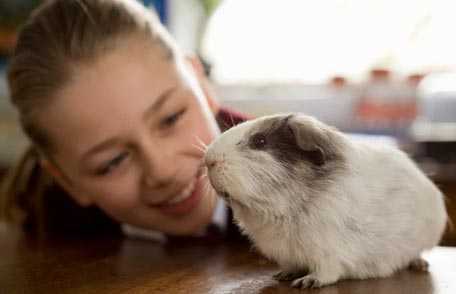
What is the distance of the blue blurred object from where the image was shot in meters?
2.10

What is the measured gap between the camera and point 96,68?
3.19ft

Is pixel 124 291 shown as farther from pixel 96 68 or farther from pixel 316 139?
pixel 96 68

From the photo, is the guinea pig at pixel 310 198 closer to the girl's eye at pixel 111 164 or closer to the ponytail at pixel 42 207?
→ the girl's eye at pixel 111 164

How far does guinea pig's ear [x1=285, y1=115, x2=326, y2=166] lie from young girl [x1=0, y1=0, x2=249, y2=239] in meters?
0.32

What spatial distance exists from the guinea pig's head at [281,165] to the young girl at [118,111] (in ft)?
0.98

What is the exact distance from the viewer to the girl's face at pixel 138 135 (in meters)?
0.96

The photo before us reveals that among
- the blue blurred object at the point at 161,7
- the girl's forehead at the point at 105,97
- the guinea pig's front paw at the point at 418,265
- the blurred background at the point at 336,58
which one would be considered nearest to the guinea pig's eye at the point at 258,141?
the guinea pig's front paw at the point at 418,265

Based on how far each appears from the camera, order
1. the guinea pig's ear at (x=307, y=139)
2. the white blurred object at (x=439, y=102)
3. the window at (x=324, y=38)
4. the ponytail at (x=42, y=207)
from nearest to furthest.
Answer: the guinea pig's ear at (x=307, y=139)
the ponytail at (x=42, y=207)
the white blurred object at (x=439, y=102)
the window at (x=324, y=38)

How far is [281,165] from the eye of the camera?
621 mm

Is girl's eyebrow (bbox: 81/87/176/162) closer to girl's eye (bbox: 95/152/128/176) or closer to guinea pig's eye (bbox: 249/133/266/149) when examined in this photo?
girl's eye (bbox: 95/152/128/176)

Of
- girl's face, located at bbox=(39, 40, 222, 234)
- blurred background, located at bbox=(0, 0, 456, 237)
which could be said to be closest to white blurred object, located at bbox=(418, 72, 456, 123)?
blurred background, located at bbox=(0, 0, 456, 237)

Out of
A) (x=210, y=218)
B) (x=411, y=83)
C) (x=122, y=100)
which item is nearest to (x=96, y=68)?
(x=122, y=100)

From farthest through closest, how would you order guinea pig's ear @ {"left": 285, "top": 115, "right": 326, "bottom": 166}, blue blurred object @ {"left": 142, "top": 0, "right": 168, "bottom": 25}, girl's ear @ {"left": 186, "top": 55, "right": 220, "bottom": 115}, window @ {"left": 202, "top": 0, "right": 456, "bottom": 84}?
blue blurred object @ {"left": 142, "top": 0, "right": 168, "bottom": 25} → window @ {"left": 202, "top": 0, "right": 456, "bottom": 84} → girl's ear @ {"left": 186, "top": 55, "right": 220, "bottom": 115} → guinea pig's ear @ {"left": 285, "top": 115, "right": 326, "bottom": 166}

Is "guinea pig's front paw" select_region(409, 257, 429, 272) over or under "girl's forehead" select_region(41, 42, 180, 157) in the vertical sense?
under
